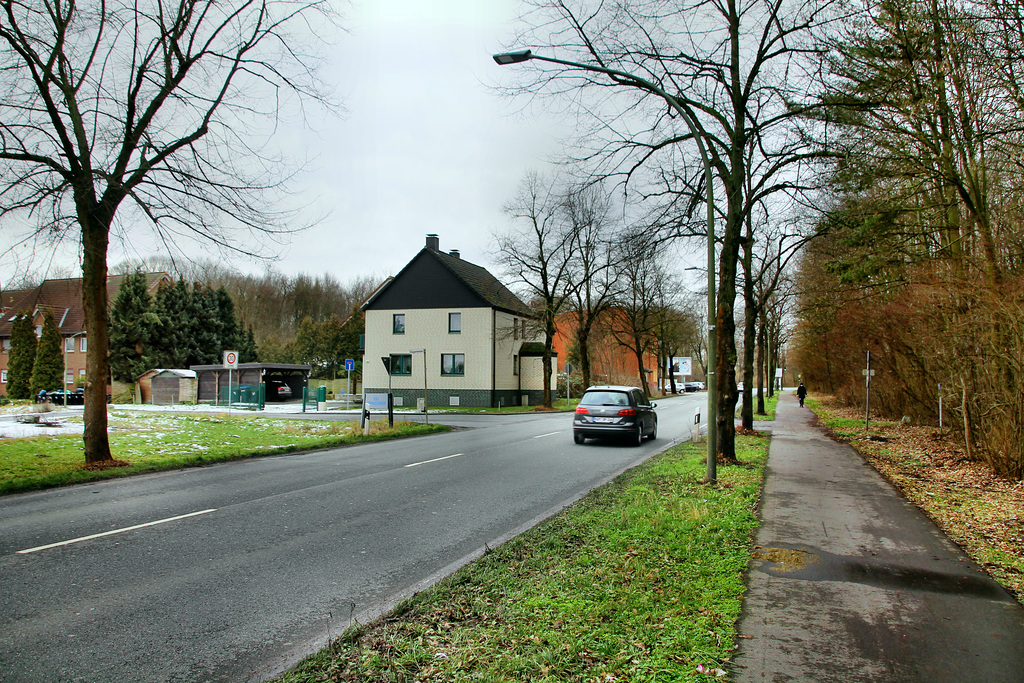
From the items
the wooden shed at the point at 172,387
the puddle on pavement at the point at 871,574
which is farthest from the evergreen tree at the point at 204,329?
the puddle on pavement at the point at 871,574

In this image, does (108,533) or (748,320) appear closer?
(108,533)

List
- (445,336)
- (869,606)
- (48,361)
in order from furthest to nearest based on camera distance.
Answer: (48,361) < (445,336) < (869,606)

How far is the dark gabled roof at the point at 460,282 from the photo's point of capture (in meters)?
42.2

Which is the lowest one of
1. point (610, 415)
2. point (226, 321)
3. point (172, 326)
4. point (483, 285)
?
point (610, 415)

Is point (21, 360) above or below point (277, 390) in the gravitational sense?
above

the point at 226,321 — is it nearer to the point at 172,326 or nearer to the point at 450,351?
the point at 172,326

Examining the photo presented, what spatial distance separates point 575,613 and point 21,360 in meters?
59.1

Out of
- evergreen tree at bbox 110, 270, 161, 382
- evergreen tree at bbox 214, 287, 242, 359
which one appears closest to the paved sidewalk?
evergreen tree at bbox 110, 270, 161, 382

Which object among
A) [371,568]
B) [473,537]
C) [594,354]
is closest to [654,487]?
[473,537]

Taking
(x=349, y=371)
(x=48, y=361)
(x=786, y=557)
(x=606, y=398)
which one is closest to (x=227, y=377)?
(x=349, y=371)

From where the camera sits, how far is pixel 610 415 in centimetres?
1769

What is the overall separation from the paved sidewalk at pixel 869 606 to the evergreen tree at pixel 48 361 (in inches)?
2137

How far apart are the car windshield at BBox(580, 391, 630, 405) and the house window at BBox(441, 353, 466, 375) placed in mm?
24263

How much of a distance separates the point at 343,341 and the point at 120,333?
59.7ft
